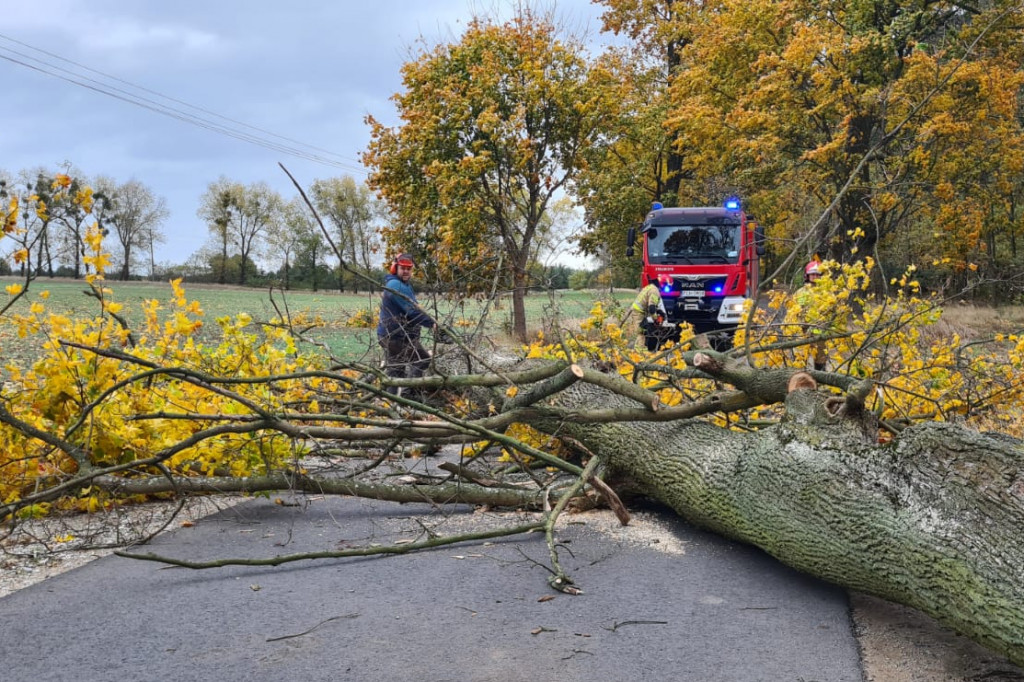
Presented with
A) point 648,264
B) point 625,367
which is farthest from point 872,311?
point 648,264

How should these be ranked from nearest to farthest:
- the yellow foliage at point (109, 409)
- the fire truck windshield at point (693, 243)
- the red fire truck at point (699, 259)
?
the yellow foliage at point (109, 409), the red fire truck at point (699, 259), the fire truck windshield at point (693, 243)

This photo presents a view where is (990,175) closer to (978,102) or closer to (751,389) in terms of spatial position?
(978,102)

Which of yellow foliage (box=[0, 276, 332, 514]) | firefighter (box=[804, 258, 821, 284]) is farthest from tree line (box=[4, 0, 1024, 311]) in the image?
yellow foliage (box=[0, 276, 332, 514])

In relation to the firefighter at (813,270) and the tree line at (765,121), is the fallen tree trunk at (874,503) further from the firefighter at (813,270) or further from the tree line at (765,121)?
the tree line at (765,121)

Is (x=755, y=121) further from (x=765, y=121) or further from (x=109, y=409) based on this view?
(x=109, y=409)

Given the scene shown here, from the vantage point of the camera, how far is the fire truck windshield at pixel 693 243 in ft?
57.0

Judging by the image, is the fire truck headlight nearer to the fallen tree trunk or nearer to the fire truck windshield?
the fire truck windshield

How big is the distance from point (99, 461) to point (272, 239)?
77.2 metres

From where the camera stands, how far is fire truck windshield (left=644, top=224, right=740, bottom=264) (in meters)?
17.4

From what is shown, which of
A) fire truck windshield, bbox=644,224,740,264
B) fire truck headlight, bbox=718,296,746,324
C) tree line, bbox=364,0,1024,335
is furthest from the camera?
tree line, bbox=364,0,1024,335

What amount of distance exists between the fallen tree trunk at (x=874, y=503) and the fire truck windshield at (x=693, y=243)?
12.8 metres

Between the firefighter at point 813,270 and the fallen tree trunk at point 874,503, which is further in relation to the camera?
the firefighter at point 813,270

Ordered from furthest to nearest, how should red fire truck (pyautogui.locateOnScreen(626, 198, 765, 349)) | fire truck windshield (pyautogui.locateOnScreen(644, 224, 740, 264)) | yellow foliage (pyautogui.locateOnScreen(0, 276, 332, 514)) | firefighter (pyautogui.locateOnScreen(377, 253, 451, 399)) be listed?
1. fire truck windshield (pyautogui.locateOnScreen(644, 224, 740, 264))
2. red fire truck (pyautogui.locateOnScreen(626, 198, 765, 349))
3. firefighter (pyautogui.locateOnScreen(377, 253, 451, 399))
4. yellow foliage (pyautogui.locateOnScreen(0, 276, 332, 514))

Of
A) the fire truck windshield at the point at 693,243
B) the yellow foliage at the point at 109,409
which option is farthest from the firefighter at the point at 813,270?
the fire truck windshield at the point at 693,243
